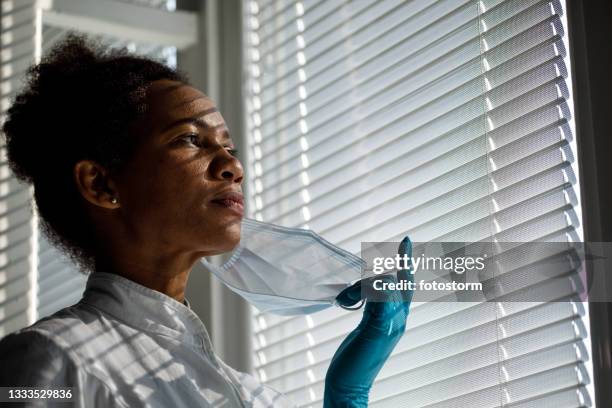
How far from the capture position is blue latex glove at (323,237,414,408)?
1315mm

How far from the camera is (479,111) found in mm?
1492

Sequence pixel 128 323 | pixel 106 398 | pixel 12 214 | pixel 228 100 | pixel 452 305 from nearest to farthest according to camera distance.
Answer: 1. pixel 106 398
2. pixel 128 323
3. pixel 452 305
4. pixel 12 214
5. pixel 228 100

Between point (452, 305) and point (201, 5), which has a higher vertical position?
point (201, 5)

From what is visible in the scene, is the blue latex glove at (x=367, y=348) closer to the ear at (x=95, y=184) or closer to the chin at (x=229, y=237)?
the chin at (x=229, y=237)

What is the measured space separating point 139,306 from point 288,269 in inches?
9.7

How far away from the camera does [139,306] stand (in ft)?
4.50

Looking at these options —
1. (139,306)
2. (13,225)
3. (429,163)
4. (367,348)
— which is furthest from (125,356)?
(13,225)

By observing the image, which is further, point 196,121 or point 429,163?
point 429,163

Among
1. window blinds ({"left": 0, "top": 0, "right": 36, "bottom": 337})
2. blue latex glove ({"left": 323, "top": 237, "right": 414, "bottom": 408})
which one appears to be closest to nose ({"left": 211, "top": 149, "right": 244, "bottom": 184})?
blue latex glove ({"left": 323, "top": 237, "right": 414, "bottom": 408})

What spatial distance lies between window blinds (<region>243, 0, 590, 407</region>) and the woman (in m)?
0.19

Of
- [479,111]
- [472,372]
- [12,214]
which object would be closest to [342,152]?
[479,111]

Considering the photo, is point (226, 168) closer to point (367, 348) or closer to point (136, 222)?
point (136, 222)

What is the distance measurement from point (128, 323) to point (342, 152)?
0.61m

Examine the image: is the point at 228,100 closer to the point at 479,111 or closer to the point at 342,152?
the point at 342,152
